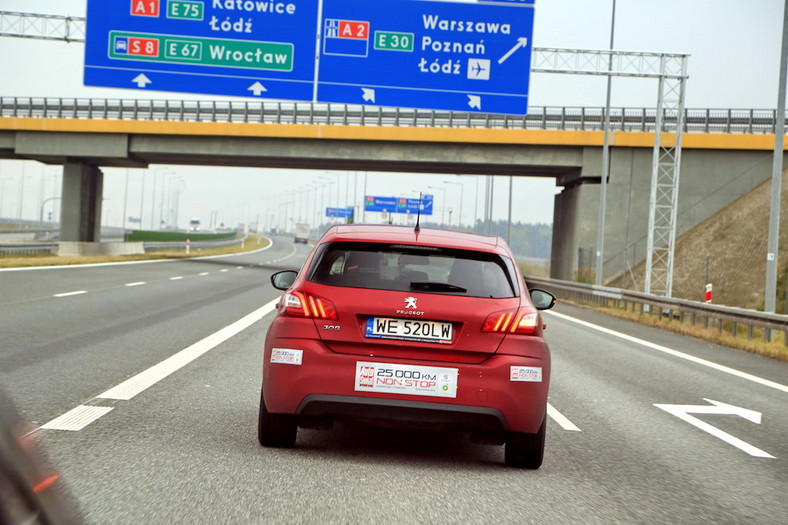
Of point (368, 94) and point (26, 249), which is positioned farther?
point (26, 249)

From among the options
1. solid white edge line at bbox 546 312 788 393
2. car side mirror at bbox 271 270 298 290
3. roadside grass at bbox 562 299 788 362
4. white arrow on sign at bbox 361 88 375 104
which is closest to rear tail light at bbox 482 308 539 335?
car side mirror at bbox 271 270 298 290

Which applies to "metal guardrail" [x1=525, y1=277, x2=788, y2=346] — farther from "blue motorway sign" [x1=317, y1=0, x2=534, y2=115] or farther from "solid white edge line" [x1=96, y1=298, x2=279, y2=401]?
"blue motorway sign" [x1=317, y1=0, x2=534, y2=115]

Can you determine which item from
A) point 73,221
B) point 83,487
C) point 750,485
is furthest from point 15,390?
point 73,221

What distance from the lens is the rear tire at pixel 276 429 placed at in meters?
5.77

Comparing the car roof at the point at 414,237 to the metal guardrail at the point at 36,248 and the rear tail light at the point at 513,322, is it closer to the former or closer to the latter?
the rear tail light at the point at 513,322

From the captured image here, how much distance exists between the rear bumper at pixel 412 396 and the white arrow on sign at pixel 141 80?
2357 centimetres

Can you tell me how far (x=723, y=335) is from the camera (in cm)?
1827

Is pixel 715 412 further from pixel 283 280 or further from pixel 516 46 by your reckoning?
pixel 516 46

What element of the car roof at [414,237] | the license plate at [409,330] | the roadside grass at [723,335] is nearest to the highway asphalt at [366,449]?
the license plate at [409,330]

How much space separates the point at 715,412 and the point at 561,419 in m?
1.96

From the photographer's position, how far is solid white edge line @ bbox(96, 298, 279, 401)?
311 inches

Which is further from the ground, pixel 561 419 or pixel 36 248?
pixel 36 248

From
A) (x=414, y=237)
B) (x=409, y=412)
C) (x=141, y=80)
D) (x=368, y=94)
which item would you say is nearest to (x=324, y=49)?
(x=368, y=94)

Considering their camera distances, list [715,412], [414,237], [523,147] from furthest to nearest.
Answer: [523,147]
[715,412]
[414,237]
